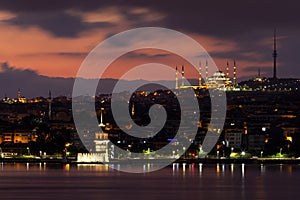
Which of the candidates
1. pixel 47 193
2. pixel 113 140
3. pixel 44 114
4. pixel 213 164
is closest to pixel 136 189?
pixel 47 193

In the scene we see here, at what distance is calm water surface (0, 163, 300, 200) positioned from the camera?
148ft

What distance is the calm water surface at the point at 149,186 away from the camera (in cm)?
4512

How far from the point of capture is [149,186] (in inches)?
2029

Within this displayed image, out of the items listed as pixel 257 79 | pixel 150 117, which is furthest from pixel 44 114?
pixel 257 79

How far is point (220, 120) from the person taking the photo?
11244 cm

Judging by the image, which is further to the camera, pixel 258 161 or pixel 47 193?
pixel 258 161

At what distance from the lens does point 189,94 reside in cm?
14525

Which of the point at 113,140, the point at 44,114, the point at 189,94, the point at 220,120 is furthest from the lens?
the point at 189,94

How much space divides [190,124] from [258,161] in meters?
26.8

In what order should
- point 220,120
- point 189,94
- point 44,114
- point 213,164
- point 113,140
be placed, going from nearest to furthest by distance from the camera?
point 213,164, point 113,140, point 220,120, point 44,114, point 189,94

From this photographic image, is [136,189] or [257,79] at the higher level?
[257,79]

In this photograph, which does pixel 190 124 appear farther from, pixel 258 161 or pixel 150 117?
pixel 258 161

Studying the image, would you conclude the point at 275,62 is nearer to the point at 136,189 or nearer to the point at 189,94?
the point at 189,94

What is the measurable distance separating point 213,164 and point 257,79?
7336 centimetres
